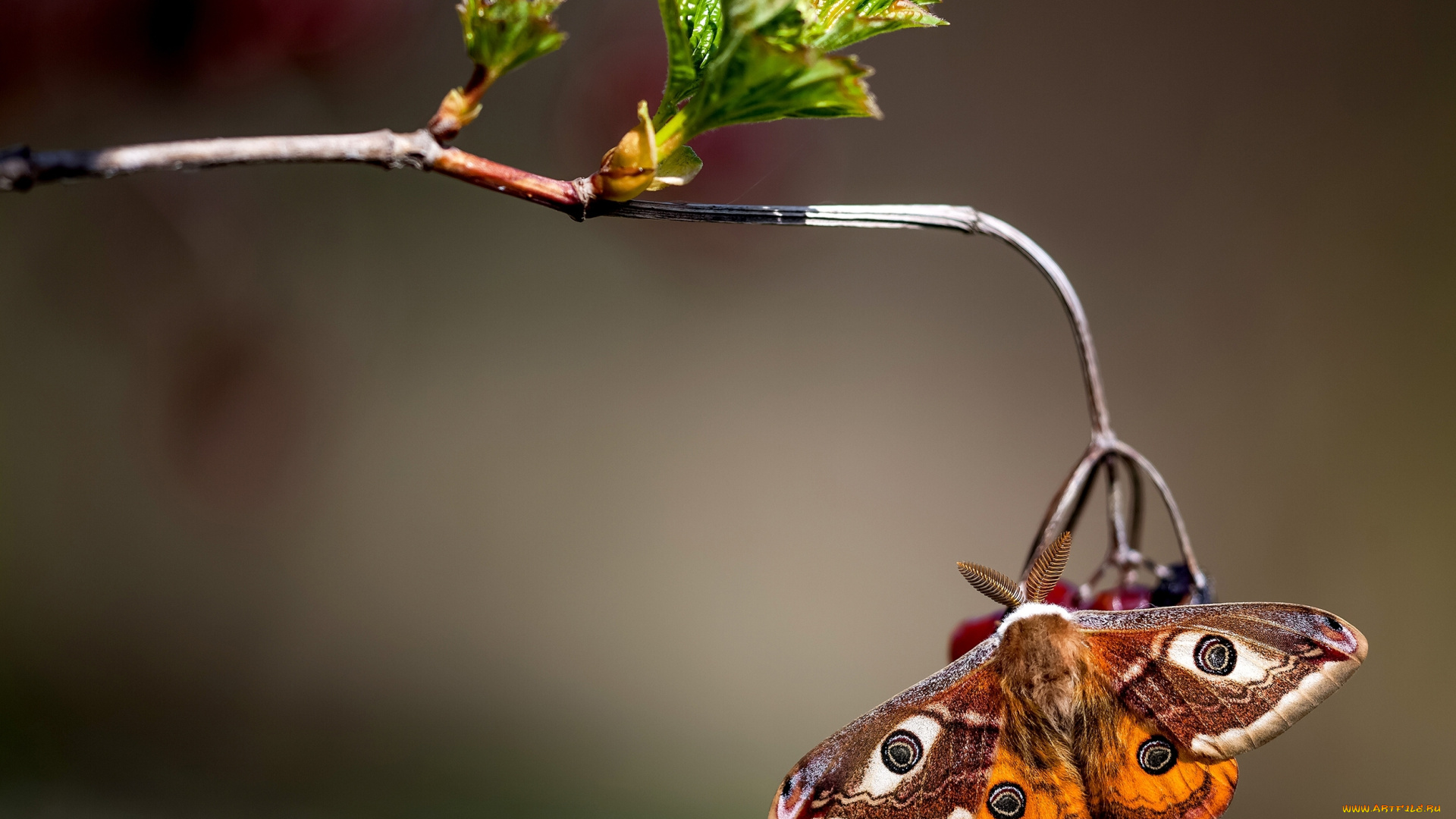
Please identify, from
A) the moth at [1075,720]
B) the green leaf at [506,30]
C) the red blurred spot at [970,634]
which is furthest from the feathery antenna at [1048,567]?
the green leaf at [506,30]

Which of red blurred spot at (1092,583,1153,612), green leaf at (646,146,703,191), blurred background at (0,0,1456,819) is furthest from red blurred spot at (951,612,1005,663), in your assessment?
blurred background at (0,0,1456,819)

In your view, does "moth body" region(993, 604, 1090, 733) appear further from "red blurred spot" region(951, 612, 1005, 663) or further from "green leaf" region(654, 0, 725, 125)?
"green leaf" region(654, 0, 725, 125)

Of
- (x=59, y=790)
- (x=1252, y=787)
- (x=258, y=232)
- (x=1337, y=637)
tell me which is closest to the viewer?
(x=1337, y=637)

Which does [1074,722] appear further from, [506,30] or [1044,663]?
[506,30]

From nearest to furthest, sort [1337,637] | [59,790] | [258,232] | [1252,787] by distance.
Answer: [1337,637] → [59,790] → [258,232] → [1252,787]

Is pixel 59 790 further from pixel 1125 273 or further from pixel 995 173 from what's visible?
pixel 1125 273

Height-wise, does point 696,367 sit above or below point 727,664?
above

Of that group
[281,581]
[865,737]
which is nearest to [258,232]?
[281,581]
